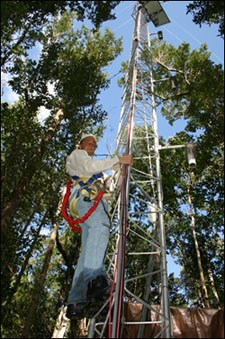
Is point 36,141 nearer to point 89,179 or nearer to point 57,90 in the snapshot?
point 57,90

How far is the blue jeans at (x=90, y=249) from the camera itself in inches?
126

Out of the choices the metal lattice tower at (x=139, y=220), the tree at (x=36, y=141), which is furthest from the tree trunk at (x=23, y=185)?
the metal lattice tower at (x=139, y=220)

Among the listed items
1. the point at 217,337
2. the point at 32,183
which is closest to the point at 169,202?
the point at 32,183

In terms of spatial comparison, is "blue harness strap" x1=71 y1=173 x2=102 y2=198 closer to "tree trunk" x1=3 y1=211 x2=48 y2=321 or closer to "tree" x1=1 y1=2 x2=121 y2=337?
"tree" x1=1 y1=2 x2=121 y2=337

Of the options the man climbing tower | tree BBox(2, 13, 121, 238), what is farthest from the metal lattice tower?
tree BBox(2, 13, 121, 238)

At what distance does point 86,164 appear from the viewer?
3.70 meters

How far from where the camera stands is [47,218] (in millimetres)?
9727

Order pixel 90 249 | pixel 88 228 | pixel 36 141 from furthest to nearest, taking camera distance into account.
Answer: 1. pixel 36 141
2. pixel 88 228
3. pixel 90 249

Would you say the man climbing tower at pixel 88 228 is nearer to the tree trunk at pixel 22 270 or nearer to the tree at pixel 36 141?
the tree at pixel 36 141

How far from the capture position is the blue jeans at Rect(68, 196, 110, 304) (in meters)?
3.19

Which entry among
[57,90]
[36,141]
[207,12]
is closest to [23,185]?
[36,141]

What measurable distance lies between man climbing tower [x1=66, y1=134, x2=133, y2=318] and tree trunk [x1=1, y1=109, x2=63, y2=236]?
2.98 metres

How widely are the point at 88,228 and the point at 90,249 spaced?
26 centimetres

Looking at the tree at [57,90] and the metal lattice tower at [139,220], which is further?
the tree at [57,90]
